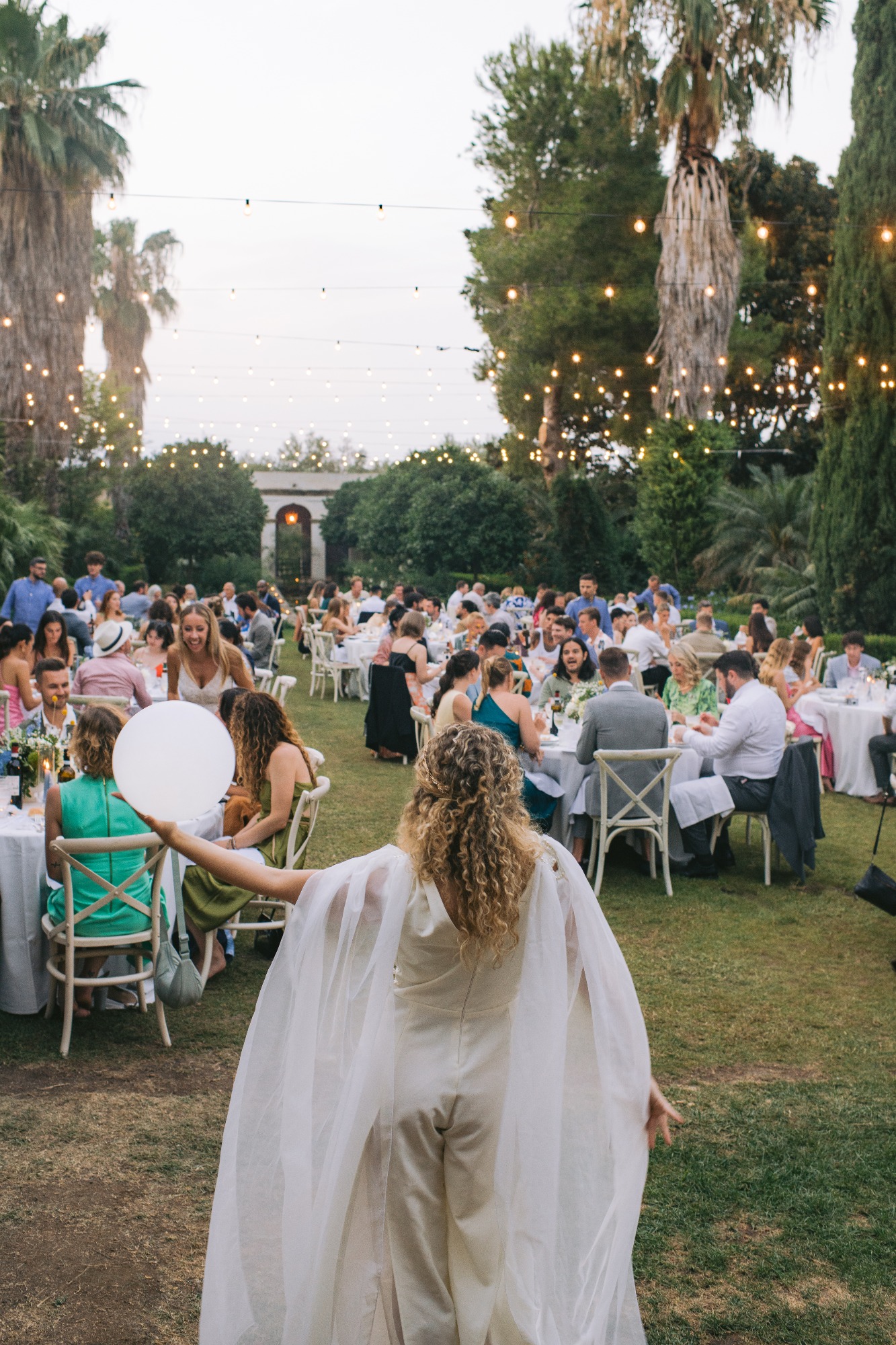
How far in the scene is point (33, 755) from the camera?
200 inches

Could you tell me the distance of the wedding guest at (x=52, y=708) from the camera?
5.90m

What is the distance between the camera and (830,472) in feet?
54.1

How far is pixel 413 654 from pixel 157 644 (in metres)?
2.22

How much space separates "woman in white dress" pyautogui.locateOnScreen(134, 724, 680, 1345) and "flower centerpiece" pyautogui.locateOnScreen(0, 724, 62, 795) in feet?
10.3

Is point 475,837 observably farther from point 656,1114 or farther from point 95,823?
point 95,823

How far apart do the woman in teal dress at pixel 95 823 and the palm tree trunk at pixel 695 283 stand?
705 inches

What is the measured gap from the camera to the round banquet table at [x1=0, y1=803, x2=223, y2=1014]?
175 inches

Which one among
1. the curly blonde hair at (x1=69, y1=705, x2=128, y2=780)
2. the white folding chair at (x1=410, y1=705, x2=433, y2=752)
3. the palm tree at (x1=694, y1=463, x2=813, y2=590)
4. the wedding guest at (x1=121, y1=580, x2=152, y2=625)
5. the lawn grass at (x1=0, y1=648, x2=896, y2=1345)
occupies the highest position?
the palm tree at (x1=694, y1=463, x2=813, y2=590)

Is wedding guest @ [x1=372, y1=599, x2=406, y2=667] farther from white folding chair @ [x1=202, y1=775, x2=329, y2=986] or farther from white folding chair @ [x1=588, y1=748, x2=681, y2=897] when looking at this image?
white folding chair @ [x1=202, y1=775, x2=329, y2=986]

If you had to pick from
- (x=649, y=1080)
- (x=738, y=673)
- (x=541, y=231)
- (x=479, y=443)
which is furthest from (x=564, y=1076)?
(x=479, y=443)

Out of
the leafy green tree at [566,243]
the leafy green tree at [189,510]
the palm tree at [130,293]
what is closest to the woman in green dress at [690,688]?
the leafy green tree at [566,243]

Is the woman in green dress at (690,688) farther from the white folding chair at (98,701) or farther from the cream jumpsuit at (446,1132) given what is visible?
the cream jumpsuit at (446,1132)

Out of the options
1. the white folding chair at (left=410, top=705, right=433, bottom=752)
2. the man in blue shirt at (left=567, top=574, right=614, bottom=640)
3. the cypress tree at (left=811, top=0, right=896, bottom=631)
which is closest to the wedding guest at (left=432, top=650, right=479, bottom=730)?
the white folding chair at (left=410, top=705, right=433, bottom=752)

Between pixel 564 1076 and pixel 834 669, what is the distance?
845 cm
